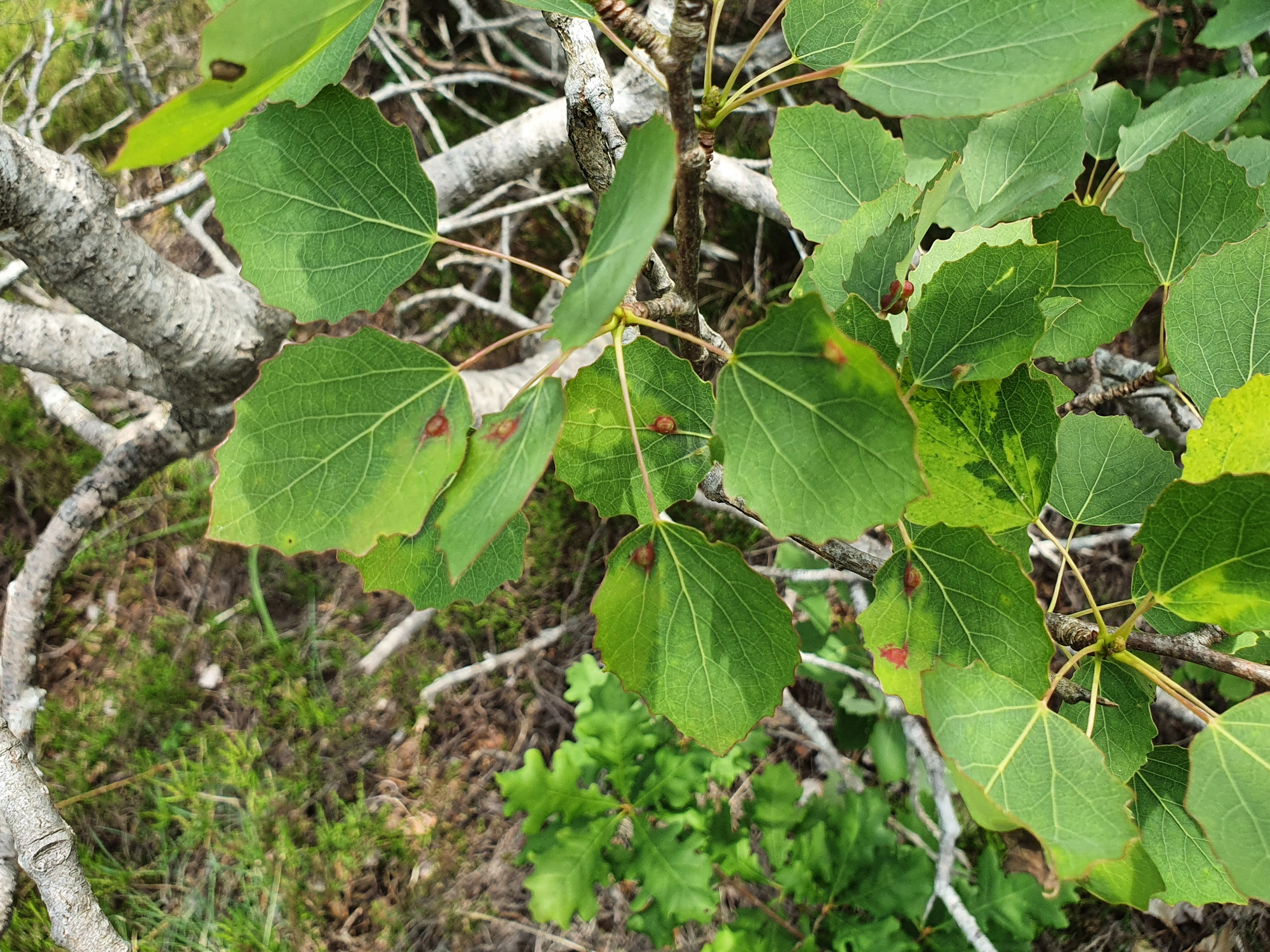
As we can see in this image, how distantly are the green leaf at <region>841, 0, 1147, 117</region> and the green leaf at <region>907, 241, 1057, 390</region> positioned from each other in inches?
5.2

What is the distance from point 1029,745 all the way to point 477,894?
1984 millimetres

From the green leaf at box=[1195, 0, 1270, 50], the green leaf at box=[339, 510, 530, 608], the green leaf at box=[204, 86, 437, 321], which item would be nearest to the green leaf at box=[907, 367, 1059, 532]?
the green leaf at box=[339, 510, 530, 608]

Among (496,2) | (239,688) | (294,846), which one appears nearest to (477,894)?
(294,846)

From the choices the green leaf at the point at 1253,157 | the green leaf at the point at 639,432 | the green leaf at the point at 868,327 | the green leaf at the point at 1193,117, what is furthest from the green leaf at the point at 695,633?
the green leaf at the point at 1253,157

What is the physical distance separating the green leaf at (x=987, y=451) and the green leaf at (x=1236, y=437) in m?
0.11

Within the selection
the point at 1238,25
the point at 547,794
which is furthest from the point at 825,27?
the point at 547,794

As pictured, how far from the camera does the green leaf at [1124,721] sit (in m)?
0.67

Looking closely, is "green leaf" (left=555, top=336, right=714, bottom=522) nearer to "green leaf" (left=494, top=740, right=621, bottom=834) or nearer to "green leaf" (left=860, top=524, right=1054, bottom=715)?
"green leaf" (left=860, top=524, right=1054, bottom=715)

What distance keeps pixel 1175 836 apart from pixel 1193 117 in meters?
0.88

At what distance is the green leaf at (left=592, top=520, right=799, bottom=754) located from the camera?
636 millimetres

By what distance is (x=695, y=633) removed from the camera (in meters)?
0.66

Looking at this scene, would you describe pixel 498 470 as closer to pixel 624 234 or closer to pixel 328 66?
pixel 624 234

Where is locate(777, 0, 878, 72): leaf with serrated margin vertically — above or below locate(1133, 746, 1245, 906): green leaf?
above

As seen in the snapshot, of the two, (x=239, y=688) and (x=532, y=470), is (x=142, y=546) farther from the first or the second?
(x=532, y=470)
